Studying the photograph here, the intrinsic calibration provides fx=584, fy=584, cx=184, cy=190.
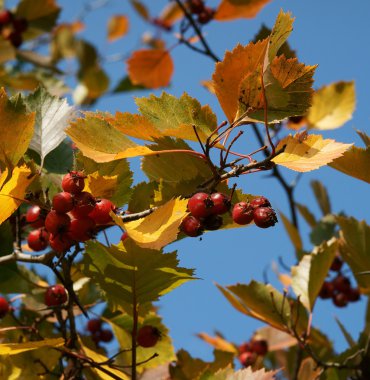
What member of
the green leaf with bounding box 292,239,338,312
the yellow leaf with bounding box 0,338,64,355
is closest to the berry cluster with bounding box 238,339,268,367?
the green leaf with bounding box 292,239,338,312

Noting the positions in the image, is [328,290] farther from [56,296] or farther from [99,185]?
[99,185]

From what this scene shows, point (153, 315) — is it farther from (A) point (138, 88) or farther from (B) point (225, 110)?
(A) point (138, 88)

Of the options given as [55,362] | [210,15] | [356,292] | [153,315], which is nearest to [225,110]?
[153,315]

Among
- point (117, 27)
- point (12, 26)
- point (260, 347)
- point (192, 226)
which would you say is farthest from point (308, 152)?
point (117, 27)

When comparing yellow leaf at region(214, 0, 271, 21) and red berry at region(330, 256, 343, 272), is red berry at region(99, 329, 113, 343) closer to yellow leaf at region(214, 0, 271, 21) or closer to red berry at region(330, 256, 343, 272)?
red berry at region(330, 256, 343, 272)

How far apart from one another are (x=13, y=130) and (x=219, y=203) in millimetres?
418

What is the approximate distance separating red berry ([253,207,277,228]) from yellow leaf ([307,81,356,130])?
1.24 m

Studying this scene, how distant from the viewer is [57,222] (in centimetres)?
108

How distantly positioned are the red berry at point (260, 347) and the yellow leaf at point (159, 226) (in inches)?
63.9

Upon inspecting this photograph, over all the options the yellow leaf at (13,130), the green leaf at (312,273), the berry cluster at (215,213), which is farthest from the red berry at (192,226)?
the green leaf at (312,273)

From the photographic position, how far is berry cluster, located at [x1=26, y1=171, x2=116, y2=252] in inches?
42.6

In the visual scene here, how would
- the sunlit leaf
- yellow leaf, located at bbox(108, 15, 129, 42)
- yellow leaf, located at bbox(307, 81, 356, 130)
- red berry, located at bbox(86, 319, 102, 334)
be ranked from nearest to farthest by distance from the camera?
the sunlit leaf < red berry, located at bbox(86, 319, 102, 334) < yellow leaf, located at bbox(307, 81, 356, 130) < yellow leaf, located at bbox(108, 15, 129, 42)

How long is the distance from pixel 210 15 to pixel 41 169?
2466 millimetres

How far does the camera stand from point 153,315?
1.64 metres
